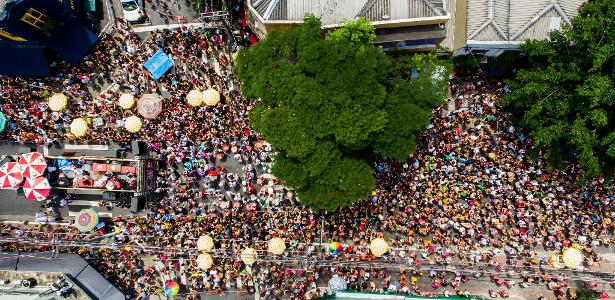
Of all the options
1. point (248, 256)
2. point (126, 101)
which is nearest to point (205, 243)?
point (248, 256)

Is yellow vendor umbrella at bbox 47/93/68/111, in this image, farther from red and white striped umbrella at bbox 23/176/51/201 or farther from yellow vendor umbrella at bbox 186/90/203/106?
yellow vendor umbrella at bbox 186/90/203/106

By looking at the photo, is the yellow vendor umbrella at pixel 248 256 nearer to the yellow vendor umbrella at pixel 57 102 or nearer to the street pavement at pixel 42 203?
the street pavement at pixel 42 203

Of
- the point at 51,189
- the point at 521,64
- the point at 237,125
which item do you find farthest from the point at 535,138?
the point at 51,189

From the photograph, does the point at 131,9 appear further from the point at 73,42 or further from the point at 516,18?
the point at 516,18

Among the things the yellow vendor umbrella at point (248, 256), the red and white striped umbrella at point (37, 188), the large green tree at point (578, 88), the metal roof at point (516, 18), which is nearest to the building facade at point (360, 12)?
the metal roof at point (516, 18)

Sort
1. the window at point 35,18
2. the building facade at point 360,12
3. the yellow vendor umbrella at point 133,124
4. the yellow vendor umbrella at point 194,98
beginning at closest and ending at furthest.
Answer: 1. the building facade at point 360,12
2. the window at point 35,18
3. the yellow vendor umbrella at point 194,98
4. the yellow vendor umbrella at point 133,124

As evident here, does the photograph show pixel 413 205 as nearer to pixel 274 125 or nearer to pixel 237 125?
pixel 274 125
